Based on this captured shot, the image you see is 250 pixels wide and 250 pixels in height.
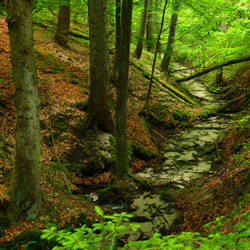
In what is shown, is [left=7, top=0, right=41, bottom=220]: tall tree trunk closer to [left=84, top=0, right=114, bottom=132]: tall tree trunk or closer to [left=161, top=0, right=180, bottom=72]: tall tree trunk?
[left=84, top=0, right=114, bottom=132]: tall tree trunk

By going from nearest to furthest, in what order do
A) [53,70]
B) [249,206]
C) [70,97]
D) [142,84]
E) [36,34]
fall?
[249,206] → [70,97] → [53,70] → [36,34] → [142,84]

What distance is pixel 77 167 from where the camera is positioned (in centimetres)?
701

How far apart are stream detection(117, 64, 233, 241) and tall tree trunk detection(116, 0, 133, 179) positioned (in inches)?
46.5

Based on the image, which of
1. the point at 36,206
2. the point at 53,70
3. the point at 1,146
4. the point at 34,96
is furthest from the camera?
the point at 53,70

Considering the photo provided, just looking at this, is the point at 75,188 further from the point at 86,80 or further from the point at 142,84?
the point at 142,84

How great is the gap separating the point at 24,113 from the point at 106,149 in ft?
15.6

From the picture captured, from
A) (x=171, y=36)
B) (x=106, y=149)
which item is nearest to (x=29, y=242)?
(x=106, y=149)

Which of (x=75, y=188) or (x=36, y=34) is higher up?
(x=36, y=34)

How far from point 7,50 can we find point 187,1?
8.41m

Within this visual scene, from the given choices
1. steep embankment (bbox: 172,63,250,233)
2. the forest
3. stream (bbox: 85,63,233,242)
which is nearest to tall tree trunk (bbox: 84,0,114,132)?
the forest

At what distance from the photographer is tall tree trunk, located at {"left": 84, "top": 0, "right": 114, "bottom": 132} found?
24.0ft

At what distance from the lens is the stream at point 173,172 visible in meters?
5.04

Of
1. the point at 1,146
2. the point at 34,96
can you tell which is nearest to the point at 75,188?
the point at 1,146

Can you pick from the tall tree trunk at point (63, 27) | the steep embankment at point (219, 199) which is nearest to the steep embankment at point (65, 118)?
the tall tree trunk at point (63, 27)
